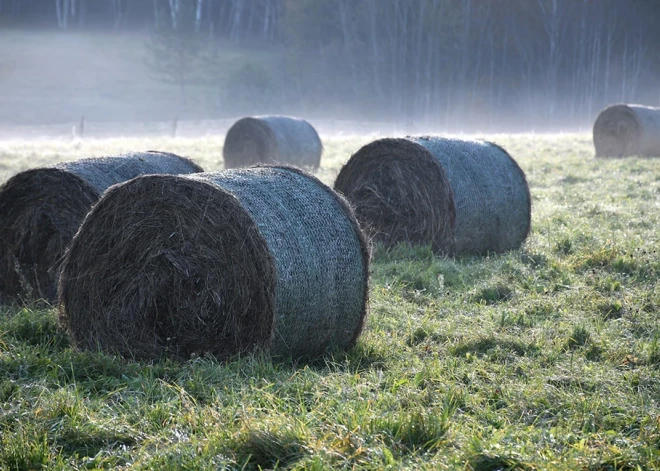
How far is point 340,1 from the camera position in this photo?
209 ft

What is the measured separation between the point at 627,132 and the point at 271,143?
9.86m

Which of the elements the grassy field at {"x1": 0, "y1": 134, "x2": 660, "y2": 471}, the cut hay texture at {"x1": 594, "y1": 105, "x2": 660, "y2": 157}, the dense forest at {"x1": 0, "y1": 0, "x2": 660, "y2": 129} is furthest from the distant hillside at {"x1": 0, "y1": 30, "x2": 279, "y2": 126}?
the grassy field at {"x1": 0, "y1": 134, "x2": 660, "y2": 471}

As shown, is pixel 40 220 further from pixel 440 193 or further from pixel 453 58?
pixel 453 58

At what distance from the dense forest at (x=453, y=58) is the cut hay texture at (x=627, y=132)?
1492 inches

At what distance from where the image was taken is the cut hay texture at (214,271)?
17.2 feet

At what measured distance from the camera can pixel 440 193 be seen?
8.89m

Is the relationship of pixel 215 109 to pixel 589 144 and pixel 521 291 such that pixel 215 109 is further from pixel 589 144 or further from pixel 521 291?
pixel 521 291

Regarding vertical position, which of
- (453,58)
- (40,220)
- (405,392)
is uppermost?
(453,58)

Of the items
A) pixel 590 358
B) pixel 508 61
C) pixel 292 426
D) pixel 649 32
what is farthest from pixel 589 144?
pixel 649 32

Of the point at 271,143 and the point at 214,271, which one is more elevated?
the point at 214,271

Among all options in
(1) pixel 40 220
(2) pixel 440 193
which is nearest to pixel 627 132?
(2) pixel 440 193

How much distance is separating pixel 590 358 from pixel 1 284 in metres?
5.38

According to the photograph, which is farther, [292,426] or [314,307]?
[314,307]

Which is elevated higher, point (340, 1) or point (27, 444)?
point (340, 1)
